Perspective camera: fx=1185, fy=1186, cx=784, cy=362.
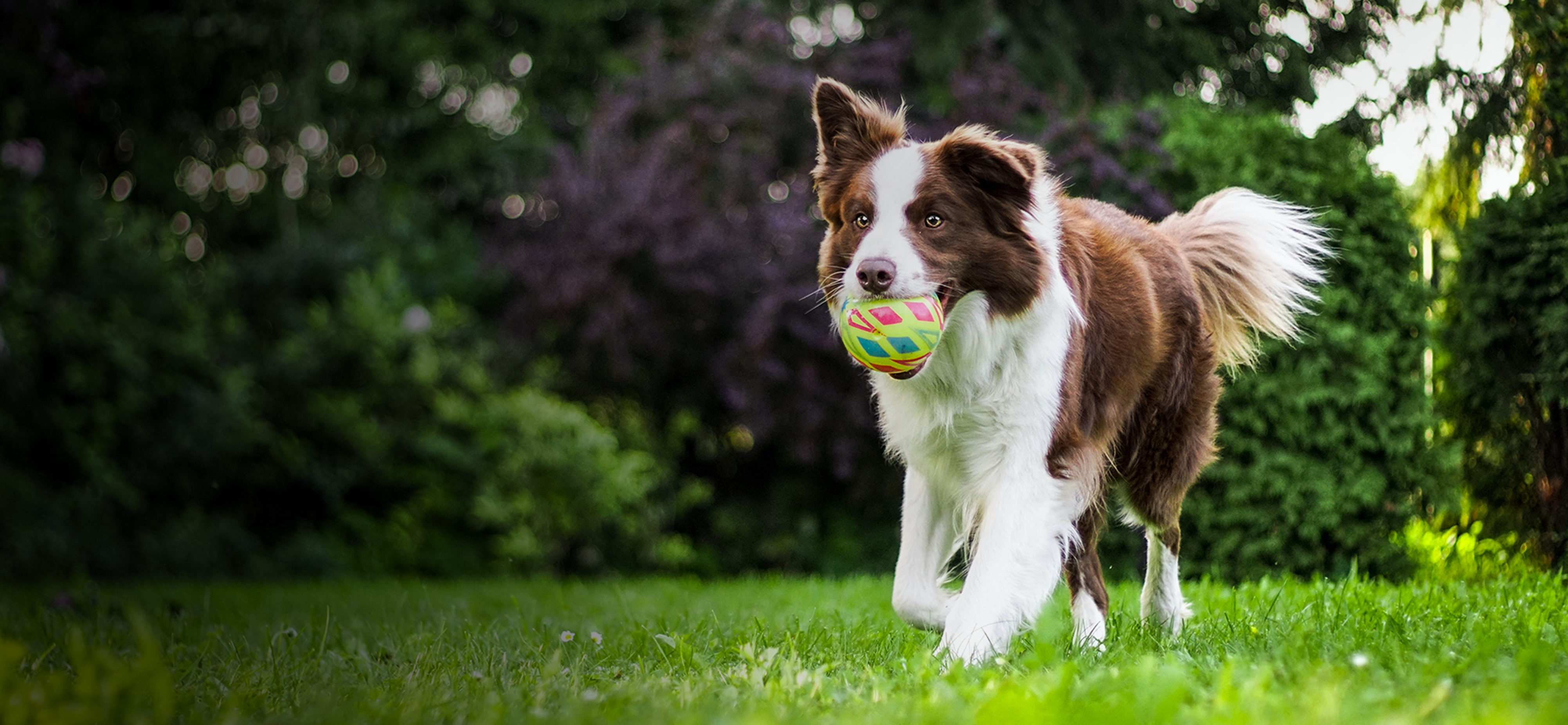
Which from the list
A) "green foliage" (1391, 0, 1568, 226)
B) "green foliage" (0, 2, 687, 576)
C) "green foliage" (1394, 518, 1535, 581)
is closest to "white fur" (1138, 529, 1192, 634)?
"green foliage" (1394, 518, 1535, 581)

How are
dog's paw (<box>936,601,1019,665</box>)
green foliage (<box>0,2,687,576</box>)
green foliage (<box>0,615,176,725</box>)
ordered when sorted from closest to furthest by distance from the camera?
green foliage (<box>0,615,176,725</box>) < dog's paw (<box>936,601,1019,665</box>) < green foliage (<box>0,2,687,576</box>)

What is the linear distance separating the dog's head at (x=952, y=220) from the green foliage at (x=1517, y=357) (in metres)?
2.90

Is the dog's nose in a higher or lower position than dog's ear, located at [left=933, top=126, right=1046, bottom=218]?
lower

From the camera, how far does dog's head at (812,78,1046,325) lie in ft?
11.3

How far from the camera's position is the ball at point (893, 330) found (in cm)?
324

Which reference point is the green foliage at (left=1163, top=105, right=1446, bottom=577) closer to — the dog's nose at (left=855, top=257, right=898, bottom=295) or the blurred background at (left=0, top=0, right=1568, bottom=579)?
the blurred background at (left=0, top=0, right=1568, bottom=579)

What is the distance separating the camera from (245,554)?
9734 millimetres

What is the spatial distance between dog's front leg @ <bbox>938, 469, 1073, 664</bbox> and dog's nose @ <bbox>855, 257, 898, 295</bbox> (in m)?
0.69

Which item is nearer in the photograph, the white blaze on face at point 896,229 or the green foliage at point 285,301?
the white blaze on face at point 896,229

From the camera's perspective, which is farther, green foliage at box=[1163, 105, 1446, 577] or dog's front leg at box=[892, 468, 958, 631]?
green foliage at box=[1163, 105, 1446, 577]

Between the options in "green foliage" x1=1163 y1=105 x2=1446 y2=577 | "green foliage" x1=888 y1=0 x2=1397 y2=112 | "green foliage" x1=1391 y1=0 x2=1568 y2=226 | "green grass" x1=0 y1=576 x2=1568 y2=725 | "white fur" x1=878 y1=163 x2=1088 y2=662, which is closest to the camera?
"green grass" x1=0 y1=576 x2=1568 y2=725

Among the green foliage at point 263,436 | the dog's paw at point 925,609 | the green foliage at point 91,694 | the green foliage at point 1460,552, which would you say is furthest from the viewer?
the green foliage at point 263,436

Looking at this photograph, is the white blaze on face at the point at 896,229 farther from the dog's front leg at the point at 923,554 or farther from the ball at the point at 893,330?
the dog's front leg at the point at 923,554

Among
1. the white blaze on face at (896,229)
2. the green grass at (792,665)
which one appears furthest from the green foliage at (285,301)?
the white blaze on face at (896,229)
